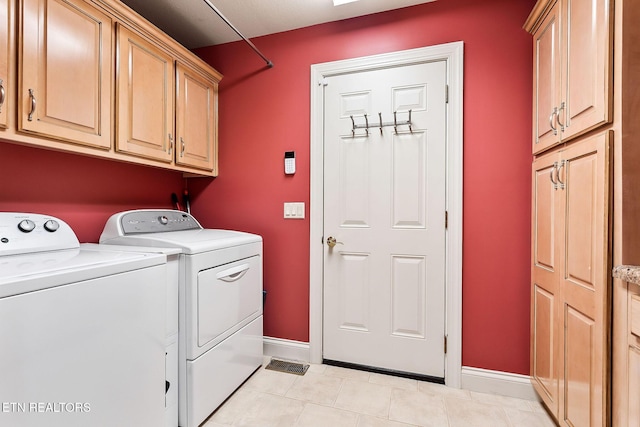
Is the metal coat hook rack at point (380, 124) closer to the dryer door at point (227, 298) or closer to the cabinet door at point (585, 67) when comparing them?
the cabinet door at point (585, 67)

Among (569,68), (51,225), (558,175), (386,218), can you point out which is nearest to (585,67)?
(569,68)

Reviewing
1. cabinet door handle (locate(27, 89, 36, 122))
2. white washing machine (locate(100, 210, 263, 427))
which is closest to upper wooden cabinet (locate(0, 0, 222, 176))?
cabinet door handle (locate(27, 89, 36, 122))

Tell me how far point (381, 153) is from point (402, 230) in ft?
1.78

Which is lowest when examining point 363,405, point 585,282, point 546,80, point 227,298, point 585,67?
point 363,405

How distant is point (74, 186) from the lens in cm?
171

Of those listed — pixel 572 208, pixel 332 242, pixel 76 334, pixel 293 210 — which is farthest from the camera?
pixel 293 210

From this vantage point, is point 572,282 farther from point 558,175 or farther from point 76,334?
point 76,334

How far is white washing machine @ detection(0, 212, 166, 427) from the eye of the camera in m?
0.81

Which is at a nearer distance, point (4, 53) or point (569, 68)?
point (4, 53)

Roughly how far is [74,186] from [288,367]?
1777 millimetres

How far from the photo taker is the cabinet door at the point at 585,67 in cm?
108

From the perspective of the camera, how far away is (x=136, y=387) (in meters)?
1.17

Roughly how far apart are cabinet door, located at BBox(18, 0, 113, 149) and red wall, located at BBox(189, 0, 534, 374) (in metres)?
0.99

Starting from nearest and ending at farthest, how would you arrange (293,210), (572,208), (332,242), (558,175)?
(572,208) → (558,175) → (332,242) → (293,210)
